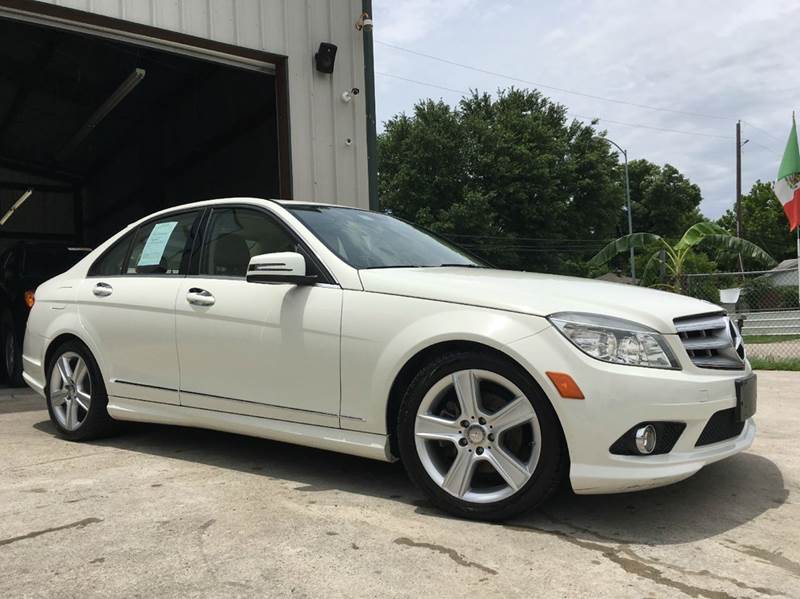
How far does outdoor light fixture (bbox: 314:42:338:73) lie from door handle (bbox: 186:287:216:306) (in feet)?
15.0

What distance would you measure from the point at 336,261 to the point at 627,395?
5.09 ft

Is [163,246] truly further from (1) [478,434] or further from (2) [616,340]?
(2) [616,340]

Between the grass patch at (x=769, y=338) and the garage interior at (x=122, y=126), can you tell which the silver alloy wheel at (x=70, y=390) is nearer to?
the garage interior at (x=122, y=126)

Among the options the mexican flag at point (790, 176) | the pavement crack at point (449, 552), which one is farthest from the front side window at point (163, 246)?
the mexican flag at point (790, 176)

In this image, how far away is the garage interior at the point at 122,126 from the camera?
10617mm

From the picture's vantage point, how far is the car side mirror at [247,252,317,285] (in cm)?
346

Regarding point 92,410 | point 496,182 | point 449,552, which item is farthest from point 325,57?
point 496,182

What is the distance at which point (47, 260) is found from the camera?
8.85 m

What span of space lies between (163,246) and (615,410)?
2.93m

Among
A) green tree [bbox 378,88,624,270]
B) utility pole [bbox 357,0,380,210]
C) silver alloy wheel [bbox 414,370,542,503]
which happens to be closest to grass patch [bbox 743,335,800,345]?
utility pole [bbox 357,0,380,210]

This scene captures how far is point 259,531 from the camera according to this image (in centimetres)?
291

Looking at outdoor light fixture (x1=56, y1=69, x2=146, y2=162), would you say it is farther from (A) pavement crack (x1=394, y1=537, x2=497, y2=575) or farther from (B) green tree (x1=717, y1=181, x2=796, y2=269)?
(B) green tree (x1=717, y1=181, x2=796, y2=269)

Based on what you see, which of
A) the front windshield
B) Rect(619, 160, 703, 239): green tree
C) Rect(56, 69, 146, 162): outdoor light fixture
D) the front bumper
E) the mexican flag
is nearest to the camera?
the front bumper

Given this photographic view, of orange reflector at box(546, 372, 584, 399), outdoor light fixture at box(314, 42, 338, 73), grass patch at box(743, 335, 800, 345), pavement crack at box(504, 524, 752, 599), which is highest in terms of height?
outdoor light fixture at box(314, 42, 338, 73)
